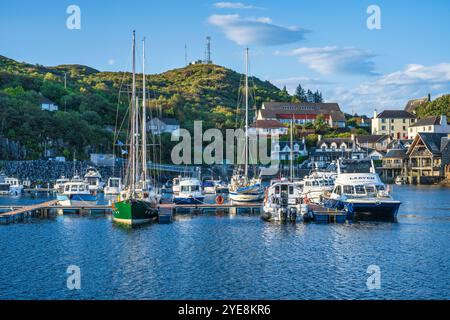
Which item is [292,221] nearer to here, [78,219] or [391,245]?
[391,245]

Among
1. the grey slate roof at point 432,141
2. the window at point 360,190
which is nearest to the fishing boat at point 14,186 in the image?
the window at point 360,190

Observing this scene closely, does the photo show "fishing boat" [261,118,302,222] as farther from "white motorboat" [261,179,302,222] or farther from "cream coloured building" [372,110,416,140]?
"cream coloured building" [372,110,416,140]

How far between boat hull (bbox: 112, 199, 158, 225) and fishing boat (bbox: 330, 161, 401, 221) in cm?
1673

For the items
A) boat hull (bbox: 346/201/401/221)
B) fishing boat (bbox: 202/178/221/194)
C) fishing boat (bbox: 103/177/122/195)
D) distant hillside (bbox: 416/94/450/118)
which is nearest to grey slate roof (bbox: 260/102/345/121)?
distant hillside (bbox: 416/94/450/118)

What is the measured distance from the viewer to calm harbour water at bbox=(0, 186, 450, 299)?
1030 inches

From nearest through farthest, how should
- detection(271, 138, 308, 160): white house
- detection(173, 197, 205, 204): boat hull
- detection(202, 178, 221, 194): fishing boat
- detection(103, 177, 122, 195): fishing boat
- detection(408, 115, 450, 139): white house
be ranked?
1. detection(173, 197, 205, 204): boat hull
2. detection(103, 177, 122, 195): fishing boat
3. detection(202, 178, 221, 194): fishing boat
4. detection(271, 138, 308, 160): white house
5. detection(408, 115, 450, 139): white house

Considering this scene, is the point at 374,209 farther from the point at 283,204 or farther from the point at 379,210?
the point at 283,204

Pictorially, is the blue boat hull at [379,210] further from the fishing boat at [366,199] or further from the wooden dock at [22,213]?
the wooden dock at [22,213]

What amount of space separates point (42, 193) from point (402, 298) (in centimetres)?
6987

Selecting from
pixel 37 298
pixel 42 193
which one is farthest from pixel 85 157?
pixel 37 298

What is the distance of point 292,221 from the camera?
46719mm

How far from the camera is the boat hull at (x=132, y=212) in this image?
45188 mm

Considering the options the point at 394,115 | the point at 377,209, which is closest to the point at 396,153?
Answer: the point at 394,115

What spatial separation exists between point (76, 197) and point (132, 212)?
15.1 metres
